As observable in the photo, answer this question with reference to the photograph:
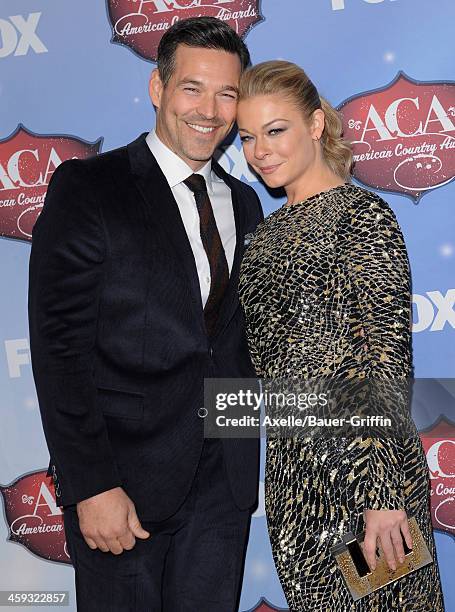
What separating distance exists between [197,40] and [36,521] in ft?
5.65

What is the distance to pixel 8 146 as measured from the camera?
2.69 meters

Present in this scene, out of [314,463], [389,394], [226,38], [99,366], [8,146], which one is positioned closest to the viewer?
[389,394]

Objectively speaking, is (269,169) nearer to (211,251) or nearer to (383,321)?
(211,251)

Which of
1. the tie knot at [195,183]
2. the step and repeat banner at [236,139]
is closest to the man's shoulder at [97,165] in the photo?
the tie knot at [195,183]

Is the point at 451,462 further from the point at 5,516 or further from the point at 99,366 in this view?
the point at 5,516

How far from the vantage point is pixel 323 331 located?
1.82m

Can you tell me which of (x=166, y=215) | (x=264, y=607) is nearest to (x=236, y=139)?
(x=166, y=215)

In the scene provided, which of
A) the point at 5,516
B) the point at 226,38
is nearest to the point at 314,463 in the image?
the point at 226,38

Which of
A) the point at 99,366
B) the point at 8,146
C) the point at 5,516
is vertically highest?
the point at 8,146

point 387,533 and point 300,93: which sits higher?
point 300,93

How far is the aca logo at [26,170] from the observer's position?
265 cm

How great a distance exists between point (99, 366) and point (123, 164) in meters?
0.52

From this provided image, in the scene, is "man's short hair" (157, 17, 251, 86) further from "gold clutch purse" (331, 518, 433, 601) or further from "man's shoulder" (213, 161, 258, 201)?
"gold clutch purse" (331, 518, 433, 601)

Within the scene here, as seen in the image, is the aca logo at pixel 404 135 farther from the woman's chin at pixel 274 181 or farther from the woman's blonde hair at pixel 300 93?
the woman's chin at pixel 274 181
